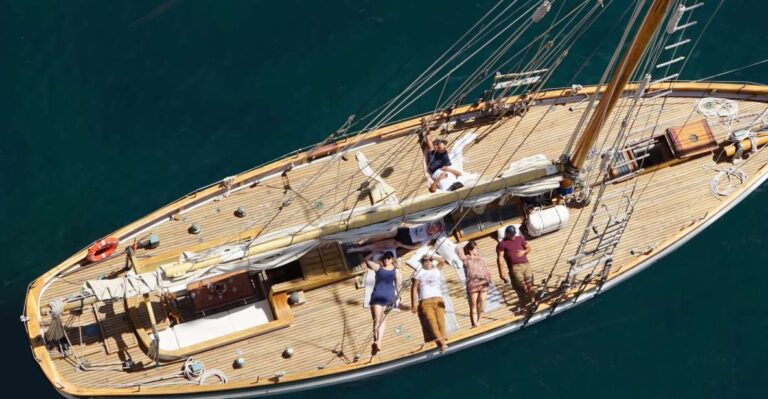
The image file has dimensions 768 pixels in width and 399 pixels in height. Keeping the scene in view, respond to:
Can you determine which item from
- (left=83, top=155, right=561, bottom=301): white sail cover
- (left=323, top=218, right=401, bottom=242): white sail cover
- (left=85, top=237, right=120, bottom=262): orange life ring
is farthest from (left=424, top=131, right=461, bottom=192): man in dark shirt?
(left=85, top=237, right=120, bottom=262): orange life ring

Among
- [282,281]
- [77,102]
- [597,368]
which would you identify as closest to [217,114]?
[77,102]

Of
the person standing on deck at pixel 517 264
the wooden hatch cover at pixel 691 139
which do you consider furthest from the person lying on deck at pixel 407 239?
the wooden hatch cover at pixel 691 139

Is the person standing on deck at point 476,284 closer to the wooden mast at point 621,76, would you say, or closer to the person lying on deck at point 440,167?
the person lying on deck at point 440,167

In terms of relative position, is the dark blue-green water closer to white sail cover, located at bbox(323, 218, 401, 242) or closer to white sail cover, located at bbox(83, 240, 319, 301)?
white sail cover, located at bbox(323, 218, 401, 242)

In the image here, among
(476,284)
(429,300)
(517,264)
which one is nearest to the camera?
(429,300)

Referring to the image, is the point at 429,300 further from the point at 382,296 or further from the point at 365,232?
the point at 365,232

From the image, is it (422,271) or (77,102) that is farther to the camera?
→ (77,102)

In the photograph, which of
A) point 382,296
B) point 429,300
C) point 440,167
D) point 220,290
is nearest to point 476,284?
point 429,300

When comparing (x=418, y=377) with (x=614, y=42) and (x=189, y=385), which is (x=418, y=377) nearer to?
(x=189, y=385)
